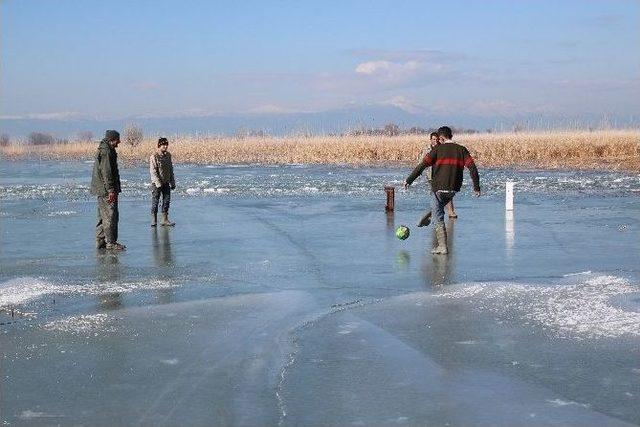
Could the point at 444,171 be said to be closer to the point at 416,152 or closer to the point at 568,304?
the point at 568,304

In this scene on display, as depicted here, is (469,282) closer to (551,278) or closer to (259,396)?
(551,278)

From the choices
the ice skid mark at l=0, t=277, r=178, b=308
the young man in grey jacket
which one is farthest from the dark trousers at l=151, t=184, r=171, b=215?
the ice skid mark at l=0, t=277, r=178, b=308

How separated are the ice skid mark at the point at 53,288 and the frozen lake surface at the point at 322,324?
0.13 ft

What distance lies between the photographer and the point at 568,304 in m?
8.98

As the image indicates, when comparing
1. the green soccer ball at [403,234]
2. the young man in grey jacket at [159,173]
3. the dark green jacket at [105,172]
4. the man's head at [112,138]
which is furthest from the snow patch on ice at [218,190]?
the man's head at [112,138]

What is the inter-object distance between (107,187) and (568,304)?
7240 millimetres

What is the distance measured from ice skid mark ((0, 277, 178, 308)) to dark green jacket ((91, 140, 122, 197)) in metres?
2.62

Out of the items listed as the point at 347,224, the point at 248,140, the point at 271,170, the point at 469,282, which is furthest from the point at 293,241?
the point at 248,140

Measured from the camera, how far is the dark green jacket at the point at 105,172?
13.1 metres

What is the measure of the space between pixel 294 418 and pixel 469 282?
5.30 meters

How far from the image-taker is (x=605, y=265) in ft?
38.0

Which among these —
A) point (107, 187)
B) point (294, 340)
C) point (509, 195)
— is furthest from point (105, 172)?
point (509, 195)

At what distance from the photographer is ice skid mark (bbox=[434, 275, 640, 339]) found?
7902 mm

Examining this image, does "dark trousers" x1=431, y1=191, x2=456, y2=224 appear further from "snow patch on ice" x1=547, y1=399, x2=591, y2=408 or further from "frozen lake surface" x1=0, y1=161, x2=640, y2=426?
"snow patch on ice" x1=547, y1=399, x2=591, y2=408
